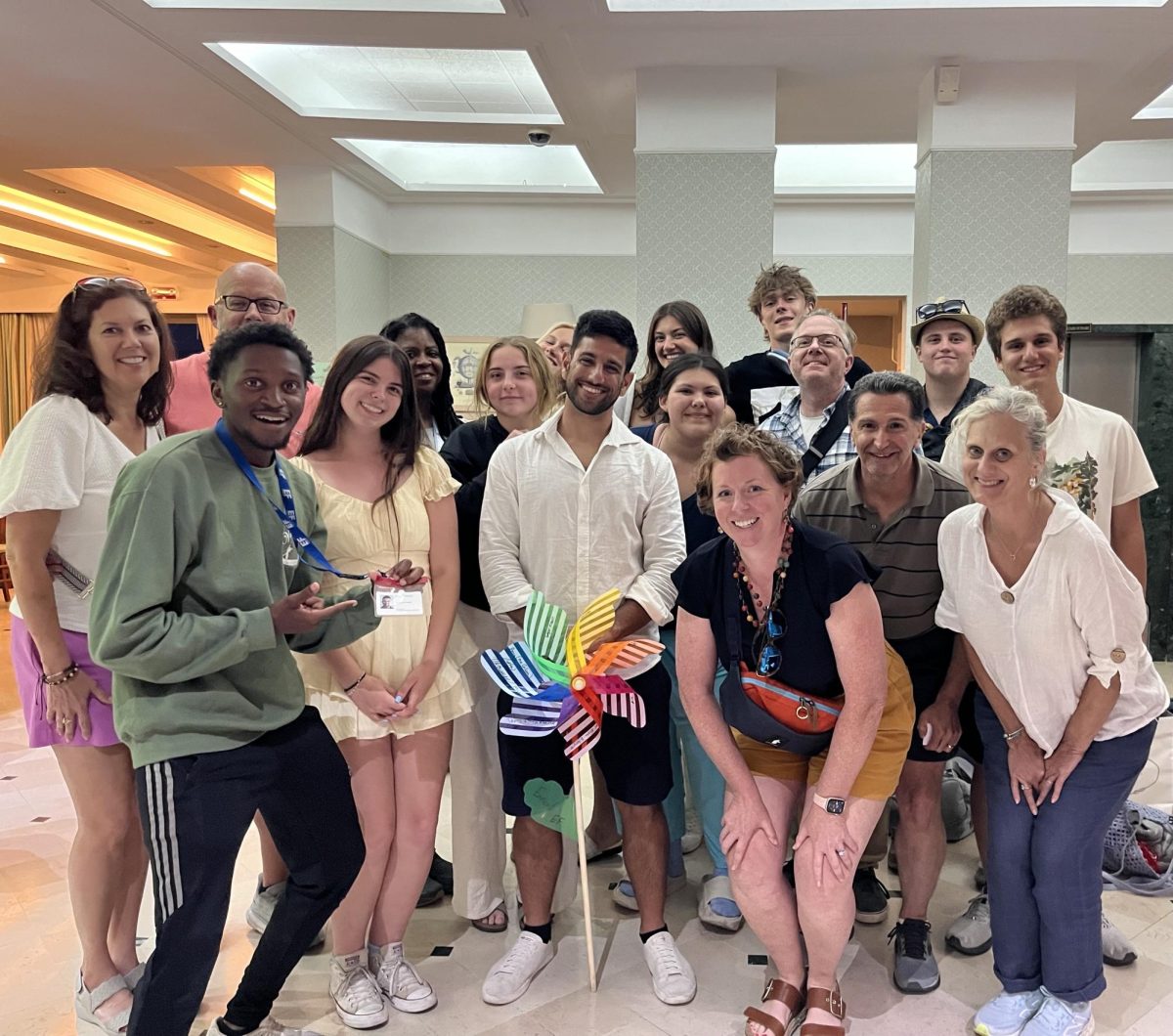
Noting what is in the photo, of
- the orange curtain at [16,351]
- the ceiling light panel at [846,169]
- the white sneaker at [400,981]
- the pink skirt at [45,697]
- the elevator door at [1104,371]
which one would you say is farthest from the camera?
the orange curtain at [16,351]

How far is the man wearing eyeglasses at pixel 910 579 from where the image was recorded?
237cm

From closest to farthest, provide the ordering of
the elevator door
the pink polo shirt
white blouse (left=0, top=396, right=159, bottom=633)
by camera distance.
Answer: white blouse (left=0, top=396, right=159, bottom=633) < the pink polo shirt < the elevator door

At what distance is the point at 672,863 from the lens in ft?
9.80

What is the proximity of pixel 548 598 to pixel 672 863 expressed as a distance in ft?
3.72

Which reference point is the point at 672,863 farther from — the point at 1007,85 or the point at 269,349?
the point at 1007,85

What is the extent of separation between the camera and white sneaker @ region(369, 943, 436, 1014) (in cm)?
235

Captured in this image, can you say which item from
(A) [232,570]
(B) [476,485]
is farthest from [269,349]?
(B) [476,485]

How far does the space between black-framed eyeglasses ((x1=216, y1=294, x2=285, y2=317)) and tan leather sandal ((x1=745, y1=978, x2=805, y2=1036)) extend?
2352 millimetres

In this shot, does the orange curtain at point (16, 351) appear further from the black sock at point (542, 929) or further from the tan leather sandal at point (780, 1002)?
the tan leather sandal at point (780, 1002)

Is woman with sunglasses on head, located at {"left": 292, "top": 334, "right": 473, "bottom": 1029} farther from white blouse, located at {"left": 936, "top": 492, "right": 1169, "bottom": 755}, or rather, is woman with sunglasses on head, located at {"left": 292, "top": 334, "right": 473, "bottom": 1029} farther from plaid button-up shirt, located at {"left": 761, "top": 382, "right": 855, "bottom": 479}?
white blouse, located at {"left": 936, "top": 492, "right": 1169, "bottom": 755}

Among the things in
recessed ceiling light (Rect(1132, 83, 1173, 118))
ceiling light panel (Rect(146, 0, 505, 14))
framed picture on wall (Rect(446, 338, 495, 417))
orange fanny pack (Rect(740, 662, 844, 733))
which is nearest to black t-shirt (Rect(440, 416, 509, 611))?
orange fanny pack (Rect(740, 662, 844, 733))

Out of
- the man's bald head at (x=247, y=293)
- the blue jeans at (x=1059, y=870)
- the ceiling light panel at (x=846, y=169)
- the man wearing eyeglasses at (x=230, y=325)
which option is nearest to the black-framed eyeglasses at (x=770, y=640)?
the blue jeans at (x=1059, y=870)

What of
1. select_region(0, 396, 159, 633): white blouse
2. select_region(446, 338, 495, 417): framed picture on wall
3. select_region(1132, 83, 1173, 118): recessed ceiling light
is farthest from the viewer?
select_region(446, 338, 495, 417): framed picture on wall

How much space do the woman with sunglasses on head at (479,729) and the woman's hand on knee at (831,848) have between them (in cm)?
87
